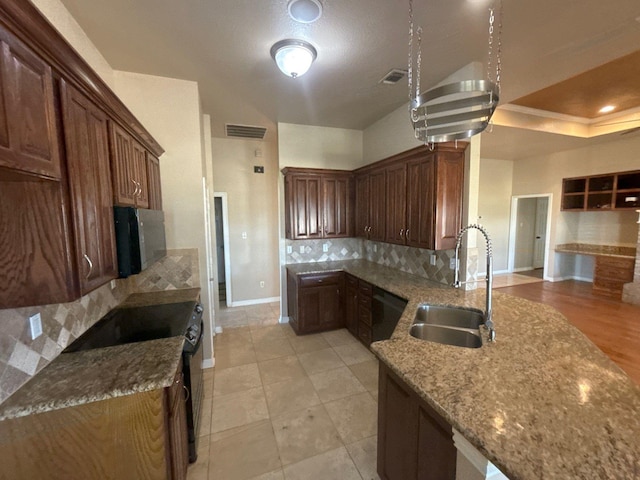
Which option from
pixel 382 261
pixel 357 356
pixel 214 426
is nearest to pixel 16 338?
pixel 214 426

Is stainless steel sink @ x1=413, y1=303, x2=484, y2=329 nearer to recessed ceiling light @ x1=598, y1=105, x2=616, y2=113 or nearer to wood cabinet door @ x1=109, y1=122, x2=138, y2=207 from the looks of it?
wood cabinet door @ x1=109, y1=122, x2=138, y2=207

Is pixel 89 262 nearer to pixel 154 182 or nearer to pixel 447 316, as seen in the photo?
pixel 154 182

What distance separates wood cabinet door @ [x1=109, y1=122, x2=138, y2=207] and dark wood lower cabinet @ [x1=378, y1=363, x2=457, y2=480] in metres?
2.05

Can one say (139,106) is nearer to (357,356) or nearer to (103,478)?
(103,478)

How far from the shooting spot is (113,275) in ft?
5.62

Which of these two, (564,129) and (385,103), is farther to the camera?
(564,129)

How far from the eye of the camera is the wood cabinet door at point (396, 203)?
10.4 feet

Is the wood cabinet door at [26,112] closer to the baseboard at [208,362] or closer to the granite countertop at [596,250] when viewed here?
the baseboard at [208,362]

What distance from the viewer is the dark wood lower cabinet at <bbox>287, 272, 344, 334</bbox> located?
12.4 ft

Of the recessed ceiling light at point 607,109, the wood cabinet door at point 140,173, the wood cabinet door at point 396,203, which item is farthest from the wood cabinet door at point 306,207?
the recessed ceiling light at point 607,109

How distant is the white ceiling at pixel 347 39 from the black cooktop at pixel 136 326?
87.0 inches

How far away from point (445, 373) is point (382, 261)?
2891 mm

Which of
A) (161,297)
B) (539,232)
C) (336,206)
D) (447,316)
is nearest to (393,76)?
(336,206)

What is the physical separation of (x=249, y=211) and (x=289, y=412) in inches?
141
